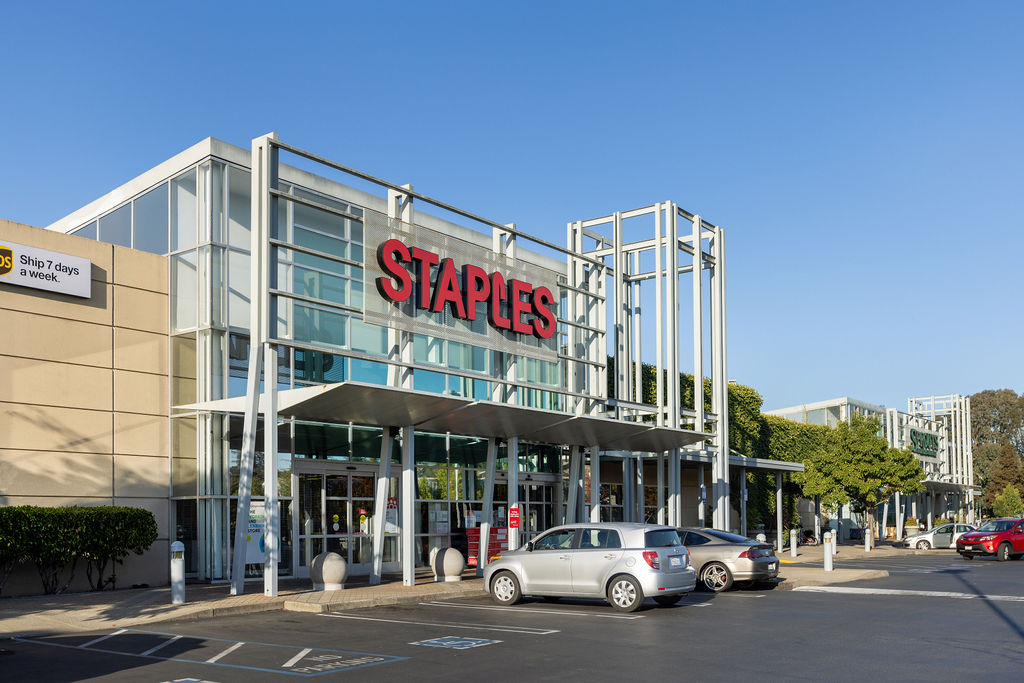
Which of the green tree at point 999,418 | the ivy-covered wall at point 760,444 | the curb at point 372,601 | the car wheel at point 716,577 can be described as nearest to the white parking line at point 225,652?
the curb at point 372,601

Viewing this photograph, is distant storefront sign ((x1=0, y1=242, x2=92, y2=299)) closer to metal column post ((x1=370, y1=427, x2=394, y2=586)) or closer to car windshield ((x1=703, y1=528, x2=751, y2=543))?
metal column post ((x1=370, y1=427, x2=394, y2=586))

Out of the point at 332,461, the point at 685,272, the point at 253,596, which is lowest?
the point at 253,596

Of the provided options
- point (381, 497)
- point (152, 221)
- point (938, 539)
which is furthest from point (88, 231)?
point (938, 539)

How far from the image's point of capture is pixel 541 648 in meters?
12.4

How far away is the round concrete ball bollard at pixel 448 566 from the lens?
2202 cm

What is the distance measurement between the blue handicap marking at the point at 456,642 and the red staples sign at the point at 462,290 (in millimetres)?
8822

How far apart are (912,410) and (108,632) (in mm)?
70897

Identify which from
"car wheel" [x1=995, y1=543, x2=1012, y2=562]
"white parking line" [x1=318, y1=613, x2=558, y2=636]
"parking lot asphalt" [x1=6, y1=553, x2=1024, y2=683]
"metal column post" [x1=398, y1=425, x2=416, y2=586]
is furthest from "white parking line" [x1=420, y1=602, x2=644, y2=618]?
"car wheel" [x1=995, y1=543, x2=1012, y2=562]

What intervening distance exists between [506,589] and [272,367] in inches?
236

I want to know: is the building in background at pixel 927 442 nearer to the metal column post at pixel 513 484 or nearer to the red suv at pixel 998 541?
the red suv at pixel 998 541

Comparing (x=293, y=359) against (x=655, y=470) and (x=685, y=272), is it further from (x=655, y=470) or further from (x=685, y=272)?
(x=655, y=470)

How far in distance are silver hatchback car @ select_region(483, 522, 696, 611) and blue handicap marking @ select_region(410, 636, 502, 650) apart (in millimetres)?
4218

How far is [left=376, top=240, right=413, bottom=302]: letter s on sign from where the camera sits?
2036 cm

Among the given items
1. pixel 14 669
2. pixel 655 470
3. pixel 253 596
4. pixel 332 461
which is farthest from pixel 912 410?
pixel 14 669
